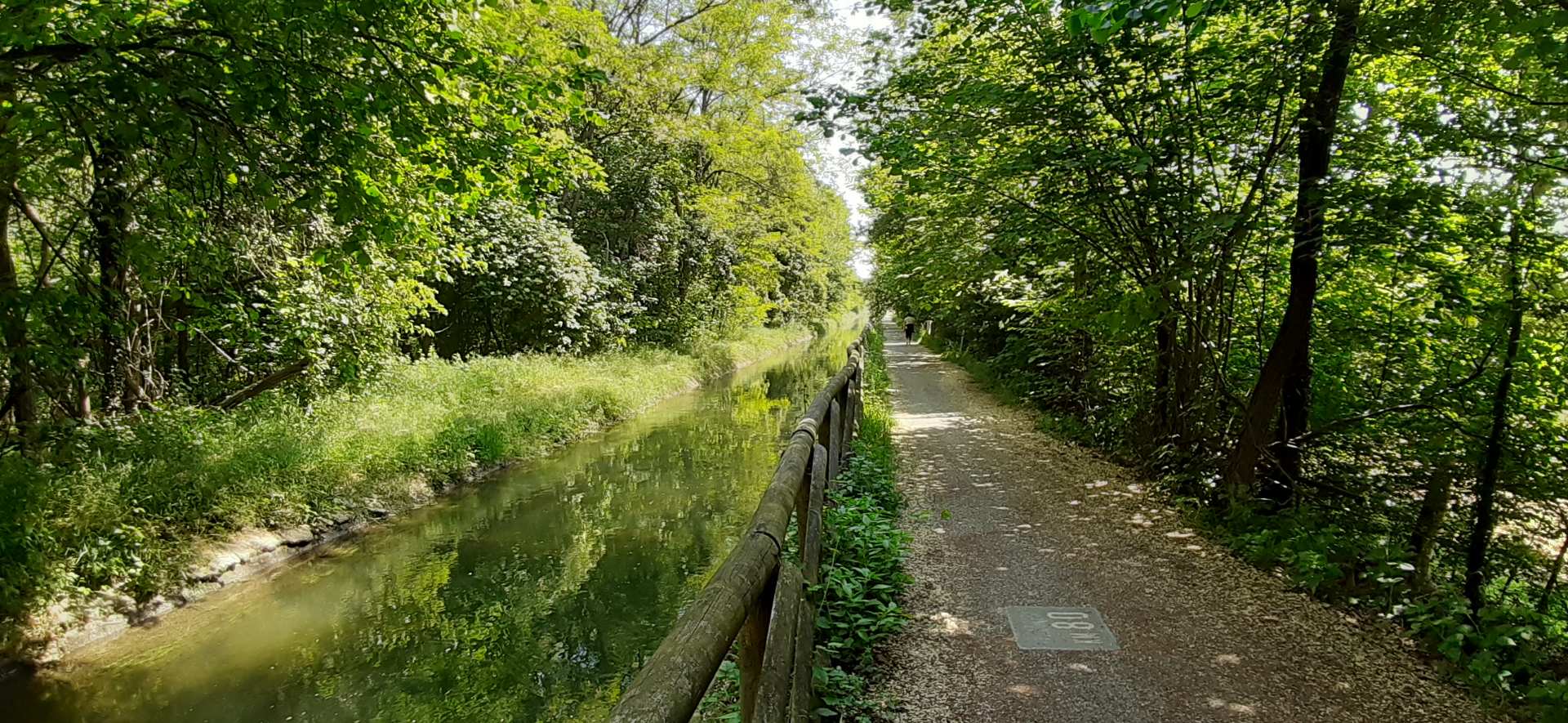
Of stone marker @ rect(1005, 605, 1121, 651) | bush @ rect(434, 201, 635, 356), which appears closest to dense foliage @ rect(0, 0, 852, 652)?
bush @ rect(434, 201, 635, 356)

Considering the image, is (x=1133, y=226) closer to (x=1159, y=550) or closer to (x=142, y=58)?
(x=1159, y=550)

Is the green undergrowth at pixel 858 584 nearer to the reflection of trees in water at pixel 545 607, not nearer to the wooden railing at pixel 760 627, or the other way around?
the wooden railing at pixel 760 627

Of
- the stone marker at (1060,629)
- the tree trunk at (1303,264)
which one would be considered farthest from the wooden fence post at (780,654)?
the tree trunk at (1303,264)

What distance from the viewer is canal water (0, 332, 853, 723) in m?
5.02

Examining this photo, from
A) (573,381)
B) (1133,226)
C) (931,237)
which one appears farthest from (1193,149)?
(573,381)

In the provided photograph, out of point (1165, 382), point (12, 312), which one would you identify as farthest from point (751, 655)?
point (1165, 382)

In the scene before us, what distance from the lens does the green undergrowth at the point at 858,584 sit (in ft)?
10.9

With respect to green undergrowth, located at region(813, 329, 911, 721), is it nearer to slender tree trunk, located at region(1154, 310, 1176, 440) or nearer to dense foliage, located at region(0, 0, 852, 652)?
slender tree trunk, located at region(1154, 310, 1176, 440)

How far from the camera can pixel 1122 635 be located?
152 inches

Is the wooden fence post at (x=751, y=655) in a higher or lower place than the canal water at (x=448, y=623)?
higher

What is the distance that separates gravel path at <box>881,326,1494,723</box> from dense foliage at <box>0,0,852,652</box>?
13.2 feet

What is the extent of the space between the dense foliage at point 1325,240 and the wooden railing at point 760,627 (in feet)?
6.57

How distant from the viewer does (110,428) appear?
7055 mm

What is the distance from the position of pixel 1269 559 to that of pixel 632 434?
36.3ft
